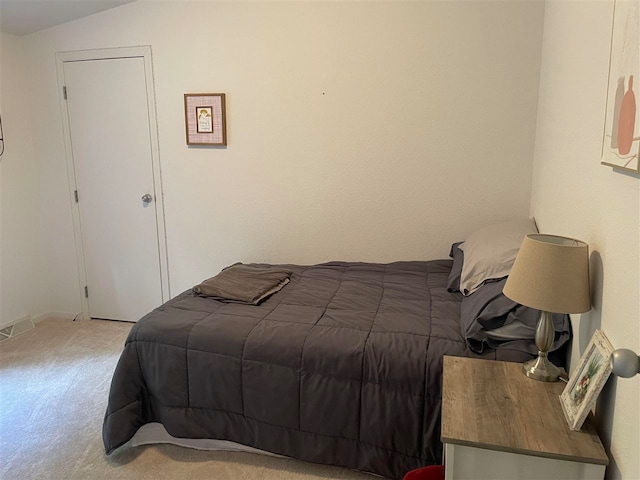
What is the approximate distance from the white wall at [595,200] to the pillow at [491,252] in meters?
0.16

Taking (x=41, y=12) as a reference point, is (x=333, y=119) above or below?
below

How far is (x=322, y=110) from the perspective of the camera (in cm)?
312

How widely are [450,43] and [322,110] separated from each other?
87 centimetres

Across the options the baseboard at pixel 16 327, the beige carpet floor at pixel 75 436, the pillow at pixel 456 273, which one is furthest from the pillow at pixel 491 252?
the baseboard at pixel 16 327

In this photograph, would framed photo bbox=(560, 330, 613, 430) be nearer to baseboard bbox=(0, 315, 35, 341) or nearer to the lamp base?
the lamp base

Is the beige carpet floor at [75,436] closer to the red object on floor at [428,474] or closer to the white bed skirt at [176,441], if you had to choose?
the white bed skirt at [176,441]

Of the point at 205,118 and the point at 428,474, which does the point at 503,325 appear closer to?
the point at 428,474

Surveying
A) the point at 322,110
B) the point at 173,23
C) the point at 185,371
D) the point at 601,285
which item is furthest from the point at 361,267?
the point at 173,23

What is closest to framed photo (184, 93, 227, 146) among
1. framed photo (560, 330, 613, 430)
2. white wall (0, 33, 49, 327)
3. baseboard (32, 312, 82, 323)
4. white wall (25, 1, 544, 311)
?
white wall (25, 1, 544, 311)

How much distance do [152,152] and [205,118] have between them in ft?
1.61

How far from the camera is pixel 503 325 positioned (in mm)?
1898

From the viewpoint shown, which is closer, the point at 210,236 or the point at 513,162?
the point at 513,162

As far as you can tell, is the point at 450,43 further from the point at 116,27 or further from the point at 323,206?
the point at 116,27

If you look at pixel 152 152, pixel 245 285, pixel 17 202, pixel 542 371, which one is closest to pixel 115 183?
pixel 152 152
